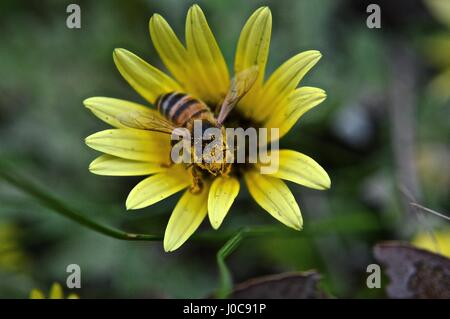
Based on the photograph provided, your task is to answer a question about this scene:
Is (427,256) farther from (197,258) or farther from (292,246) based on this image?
(197,258)

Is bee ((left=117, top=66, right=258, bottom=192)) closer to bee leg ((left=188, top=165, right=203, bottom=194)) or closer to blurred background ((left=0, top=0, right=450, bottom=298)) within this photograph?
bee leg ((left=188, top=165, right=203, bottom=194))

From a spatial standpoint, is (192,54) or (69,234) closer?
(192,54)

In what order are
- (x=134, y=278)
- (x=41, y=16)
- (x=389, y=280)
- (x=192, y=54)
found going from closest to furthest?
(x=192, y=54)
(x=389, y=280)
(x=134, y=278)
(x=41, y=16)

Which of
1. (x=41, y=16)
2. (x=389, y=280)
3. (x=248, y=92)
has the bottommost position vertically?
(x=389, y=280)

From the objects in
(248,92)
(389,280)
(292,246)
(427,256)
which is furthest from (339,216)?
(248,92)

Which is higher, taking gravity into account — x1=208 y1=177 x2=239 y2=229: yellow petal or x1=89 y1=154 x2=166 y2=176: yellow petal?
x1=89 y1=154 x2=166 y2=176: yellow petal

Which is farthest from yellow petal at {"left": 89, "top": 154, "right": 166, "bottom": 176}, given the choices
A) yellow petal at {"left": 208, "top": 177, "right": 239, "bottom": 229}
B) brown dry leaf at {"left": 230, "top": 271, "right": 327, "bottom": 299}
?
brown dry leaf at {"left": 230, "top": 271, "right": 327, "bottom": 299}

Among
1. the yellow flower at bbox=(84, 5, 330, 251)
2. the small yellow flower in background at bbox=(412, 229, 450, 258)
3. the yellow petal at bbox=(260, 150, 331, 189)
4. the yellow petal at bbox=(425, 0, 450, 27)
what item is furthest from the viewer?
the yellow petal at bbox=(425, 0, 450, 27)
